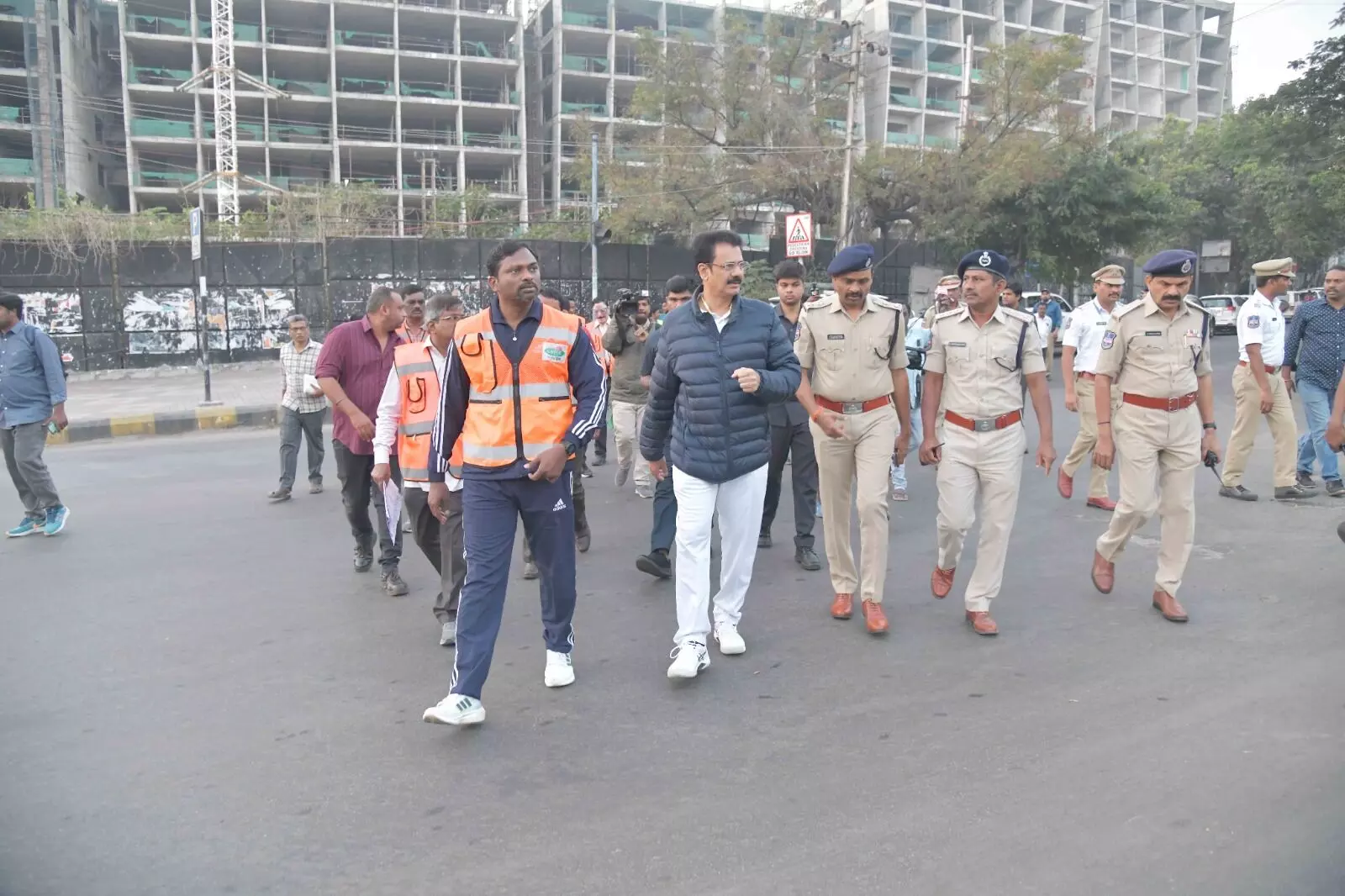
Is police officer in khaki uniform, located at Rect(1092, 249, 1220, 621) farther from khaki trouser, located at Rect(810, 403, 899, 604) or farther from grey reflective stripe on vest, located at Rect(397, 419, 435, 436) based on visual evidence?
grey reflective stripe on vest, located at Rect(397, 419, 435, 436)

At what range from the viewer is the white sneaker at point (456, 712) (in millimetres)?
3932

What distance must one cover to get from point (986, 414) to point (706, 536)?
161 centimetres

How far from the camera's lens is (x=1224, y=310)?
108 ft

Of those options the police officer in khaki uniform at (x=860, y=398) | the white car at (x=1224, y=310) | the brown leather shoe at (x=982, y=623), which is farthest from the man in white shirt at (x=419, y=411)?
the white car at (x=1224, y=310)

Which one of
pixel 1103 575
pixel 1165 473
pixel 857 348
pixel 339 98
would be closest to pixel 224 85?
pixel 339 98

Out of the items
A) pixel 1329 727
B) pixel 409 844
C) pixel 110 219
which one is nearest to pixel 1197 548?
pixel 1329 727

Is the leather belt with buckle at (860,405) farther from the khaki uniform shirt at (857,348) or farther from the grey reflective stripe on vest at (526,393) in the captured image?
the grey reflective stripe on vest at (526,393)

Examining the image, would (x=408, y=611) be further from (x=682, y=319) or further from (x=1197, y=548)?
(x=1197, y=548)

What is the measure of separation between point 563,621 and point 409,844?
142cm

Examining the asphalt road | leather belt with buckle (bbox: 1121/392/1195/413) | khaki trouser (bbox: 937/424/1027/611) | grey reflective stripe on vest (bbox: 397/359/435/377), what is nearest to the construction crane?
grey reflective stripe on vest (bbox: 397/359/435/377)

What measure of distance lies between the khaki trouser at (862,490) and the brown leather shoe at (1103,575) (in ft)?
4.47

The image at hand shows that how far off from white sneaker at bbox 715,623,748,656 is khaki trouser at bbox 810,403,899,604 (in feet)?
2.46

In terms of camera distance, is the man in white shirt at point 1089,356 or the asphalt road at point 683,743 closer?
the asphalt road at point 683,743

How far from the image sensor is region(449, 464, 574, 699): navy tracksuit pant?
4.01 metres
